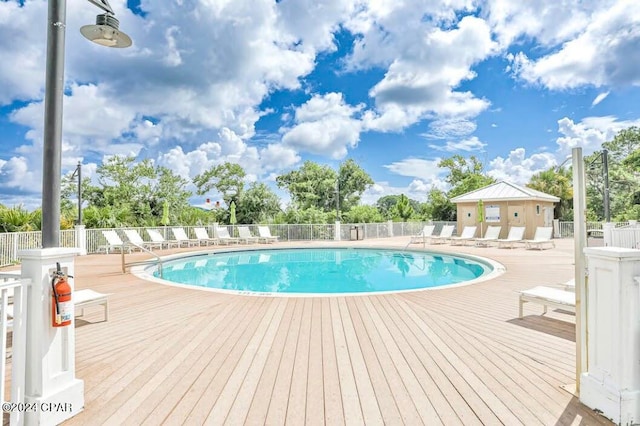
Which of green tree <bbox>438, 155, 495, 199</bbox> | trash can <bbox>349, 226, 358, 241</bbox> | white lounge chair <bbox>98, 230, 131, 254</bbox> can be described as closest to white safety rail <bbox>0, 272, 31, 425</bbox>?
white lounge chair <bbox>98, 230, 131, 254</bbox>

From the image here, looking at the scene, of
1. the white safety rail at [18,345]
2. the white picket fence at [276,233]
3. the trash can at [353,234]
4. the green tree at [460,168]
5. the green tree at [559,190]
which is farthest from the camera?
the green tree at [460,168]

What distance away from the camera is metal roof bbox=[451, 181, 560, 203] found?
655 inches

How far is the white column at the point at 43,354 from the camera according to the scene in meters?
1.98

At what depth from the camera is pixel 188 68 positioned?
698 inches

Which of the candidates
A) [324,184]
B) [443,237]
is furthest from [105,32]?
[324,184]

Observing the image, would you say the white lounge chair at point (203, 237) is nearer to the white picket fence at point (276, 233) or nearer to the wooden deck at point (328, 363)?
the white picket fence at point (276, 233)

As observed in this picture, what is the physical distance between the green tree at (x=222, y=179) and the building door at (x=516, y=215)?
18214mm

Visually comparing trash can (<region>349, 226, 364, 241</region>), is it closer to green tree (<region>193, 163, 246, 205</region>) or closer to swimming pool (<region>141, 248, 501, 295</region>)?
swimming pool (<region>141, 248, 501, 295</region>)

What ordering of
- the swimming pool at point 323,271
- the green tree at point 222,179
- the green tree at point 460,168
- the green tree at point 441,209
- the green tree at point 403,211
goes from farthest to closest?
the green tree at point 460,168
the green tree at point 222,179
the green tree at point 403,211
the green tree at point 441,209
the swimming pool at point 323,271

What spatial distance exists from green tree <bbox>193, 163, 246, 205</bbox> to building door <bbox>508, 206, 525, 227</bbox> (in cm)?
1821

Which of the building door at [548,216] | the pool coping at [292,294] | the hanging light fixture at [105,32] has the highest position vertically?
the hanging light fixture at [105,32]

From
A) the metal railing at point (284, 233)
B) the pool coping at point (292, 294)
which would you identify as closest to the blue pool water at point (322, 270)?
the pool coping at point (292, 294)

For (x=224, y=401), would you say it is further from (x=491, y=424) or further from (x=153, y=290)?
(x=153, y=290)

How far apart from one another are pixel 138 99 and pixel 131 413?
2568 cm
